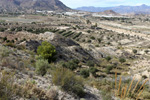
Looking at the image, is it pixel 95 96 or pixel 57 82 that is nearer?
pixel 57 82

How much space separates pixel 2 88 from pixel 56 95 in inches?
92.7

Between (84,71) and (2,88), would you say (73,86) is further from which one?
(84,71)

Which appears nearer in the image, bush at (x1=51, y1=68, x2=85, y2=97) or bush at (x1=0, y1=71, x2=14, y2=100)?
bush at (x1=0, y1=71, x2=14, y2=100)

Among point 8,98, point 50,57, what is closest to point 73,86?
point 8,98

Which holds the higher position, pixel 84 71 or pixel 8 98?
pixel 8 98

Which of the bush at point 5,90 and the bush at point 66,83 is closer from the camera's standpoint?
the bush at point 5,90

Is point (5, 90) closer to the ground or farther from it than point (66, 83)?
farther from it

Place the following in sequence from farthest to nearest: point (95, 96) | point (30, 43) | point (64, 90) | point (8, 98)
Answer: point (30, 43) → point (95, 96) → point (64, 90) → point (8, 98)

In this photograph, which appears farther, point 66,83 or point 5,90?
point 66,83

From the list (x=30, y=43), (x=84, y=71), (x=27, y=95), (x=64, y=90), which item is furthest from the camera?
(x=30, y=43)

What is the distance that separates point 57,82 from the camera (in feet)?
23.7

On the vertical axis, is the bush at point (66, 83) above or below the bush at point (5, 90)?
Answer: below

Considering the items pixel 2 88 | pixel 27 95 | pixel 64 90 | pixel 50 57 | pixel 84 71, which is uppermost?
pixel 2 88

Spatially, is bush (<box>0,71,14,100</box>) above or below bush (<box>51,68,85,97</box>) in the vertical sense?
above
